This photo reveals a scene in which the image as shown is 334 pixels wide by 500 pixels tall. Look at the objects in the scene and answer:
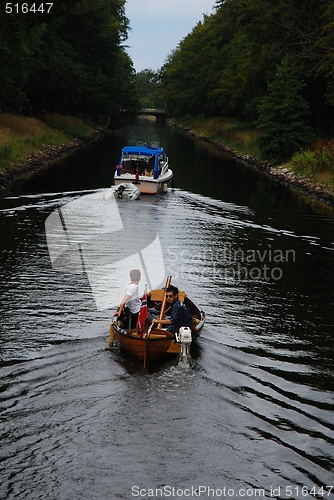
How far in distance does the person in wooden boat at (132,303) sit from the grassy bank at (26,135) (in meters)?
25.6

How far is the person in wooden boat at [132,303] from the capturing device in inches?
586

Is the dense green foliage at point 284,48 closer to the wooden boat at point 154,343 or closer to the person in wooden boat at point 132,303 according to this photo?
the person in wooden boat at point 132,303

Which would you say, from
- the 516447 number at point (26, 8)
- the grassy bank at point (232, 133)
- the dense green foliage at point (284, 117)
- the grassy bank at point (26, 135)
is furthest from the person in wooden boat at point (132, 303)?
the grassy bank at point (232, 133)

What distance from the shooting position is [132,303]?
15047 mm

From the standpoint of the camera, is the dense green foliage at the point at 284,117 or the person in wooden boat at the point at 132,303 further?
the dense green foliage at the point at 284,117

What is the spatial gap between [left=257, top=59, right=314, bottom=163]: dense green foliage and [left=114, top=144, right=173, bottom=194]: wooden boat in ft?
43.1

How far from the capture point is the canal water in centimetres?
950

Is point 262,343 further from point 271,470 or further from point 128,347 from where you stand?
point 271,470

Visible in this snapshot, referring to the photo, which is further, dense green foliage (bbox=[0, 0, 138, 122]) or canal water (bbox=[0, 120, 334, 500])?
dense green foliage (bbox=[0, 0, 138, 122])

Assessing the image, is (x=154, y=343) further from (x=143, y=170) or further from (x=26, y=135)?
(x=26, y=135)

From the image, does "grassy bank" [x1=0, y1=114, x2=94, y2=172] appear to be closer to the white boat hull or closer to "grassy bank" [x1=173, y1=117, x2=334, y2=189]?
the white boat hull

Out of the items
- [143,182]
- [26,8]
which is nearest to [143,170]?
[143,182]

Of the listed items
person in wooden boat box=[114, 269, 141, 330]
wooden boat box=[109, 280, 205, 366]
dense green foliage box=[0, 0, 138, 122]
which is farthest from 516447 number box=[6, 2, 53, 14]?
wooden boat box=[109, 280, 205, 366]

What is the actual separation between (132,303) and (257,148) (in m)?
46.6
